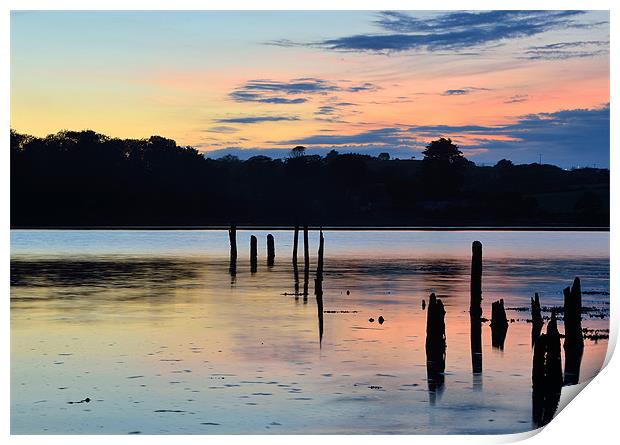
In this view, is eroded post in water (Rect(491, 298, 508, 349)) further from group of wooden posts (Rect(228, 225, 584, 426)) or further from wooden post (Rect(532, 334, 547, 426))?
wooden post (Rect(532, 334, 547, 426))

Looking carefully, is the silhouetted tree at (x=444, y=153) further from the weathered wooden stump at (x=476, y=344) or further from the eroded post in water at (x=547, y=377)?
the eroded post in water at (x=547, y=377)

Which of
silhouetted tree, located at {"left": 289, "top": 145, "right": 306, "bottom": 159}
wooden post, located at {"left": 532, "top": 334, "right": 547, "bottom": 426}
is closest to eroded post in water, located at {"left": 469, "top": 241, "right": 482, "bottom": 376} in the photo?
wooden post, located at {"left": 532, "top": 334, "right": 547, "bottom": 426}

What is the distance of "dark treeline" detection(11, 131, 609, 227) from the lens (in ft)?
185

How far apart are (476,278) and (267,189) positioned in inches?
2316

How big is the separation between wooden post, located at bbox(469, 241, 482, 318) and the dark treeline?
21.0m

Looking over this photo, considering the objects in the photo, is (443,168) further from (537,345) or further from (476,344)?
(537,345)

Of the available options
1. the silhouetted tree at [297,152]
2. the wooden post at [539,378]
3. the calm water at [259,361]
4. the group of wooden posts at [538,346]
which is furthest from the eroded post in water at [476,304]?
the silhouetted tree at [297,152]

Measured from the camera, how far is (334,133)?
48875mm

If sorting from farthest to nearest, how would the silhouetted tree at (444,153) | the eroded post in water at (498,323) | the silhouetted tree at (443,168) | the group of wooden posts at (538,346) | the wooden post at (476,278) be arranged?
the silhouetted tree at (443,168) < the silhouetted tree at (444,153) < the wooden post at (476,278) < the eroded post in water at (498,323) < the group of wooden posts at (538,346)

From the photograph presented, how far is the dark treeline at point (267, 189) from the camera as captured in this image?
56281 mm

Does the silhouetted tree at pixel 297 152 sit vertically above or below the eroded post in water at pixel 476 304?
above

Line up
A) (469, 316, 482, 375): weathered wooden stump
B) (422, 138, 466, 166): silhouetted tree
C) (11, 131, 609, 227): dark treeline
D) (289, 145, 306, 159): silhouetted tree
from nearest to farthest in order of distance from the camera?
(469, 316, 482, 375): weathered wooden stump < (11, 131, 609, 227): dark treeline < (289, 145, 306, 159): silhouetted tree < (422, 138, 466, 166): silhouetted tree

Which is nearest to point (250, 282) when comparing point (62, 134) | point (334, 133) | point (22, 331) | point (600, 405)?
point (334, 133)
